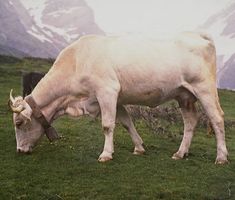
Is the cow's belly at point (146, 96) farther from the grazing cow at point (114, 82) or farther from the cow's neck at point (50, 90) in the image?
the cow's neck at point (50, 90)

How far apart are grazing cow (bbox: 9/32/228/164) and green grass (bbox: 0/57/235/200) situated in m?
0.67

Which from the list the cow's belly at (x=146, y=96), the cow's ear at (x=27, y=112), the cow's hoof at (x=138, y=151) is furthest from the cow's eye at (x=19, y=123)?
the cow's hoof at (x=138, y=151)

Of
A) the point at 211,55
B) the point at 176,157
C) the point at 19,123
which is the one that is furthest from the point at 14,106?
the point at 211,55

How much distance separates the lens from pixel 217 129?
13.5 metres

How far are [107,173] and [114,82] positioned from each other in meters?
2.26

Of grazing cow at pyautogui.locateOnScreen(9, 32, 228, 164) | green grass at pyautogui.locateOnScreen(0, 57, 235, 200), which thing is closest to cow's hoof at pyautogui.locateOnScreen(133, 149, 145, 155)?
green grass at pyautogui.locateOnScreen(0, 57, 235, 200)

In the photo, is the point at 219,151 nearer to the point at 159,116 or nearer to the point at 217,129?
the point at 217,129

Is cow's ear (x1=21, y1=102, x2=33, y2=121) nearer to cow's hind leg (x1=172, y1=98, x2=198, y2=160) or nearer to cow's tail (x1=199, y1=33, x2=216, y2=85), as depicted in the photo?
cow's hind leg (x1=172, y1=98, x2=198, y2=160)

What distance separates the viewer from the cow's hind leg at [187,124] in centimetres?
1449

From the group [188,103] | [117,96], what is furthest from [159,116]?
[117,96]

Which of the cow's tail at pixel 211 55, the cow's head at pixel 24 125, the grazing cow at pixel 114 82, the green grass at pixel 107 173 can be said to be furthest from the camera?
the cow's tail at pixel 211 55

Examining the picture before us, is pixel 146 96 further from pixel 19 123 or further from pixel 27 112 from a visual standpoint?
pixel 19 123

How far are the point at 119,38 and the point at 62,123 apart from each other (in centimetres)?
968

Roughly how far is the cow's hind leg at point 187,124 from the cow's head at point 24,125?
3.91 meters
